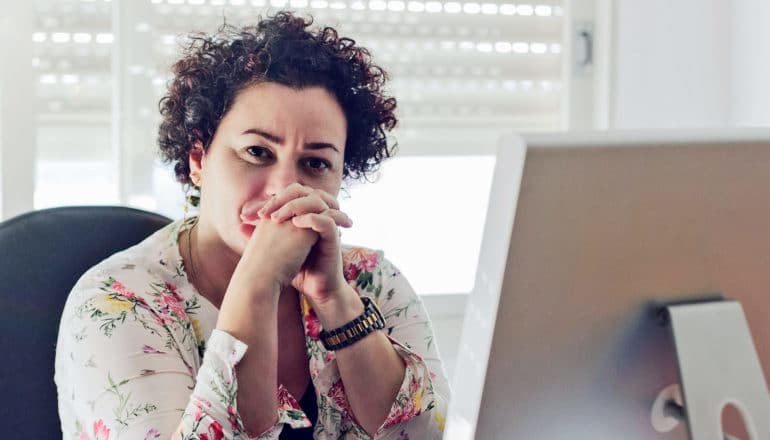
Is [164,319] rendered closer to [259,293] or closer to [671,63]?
[259,293]

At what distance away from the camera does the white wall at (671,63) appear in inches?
95.7

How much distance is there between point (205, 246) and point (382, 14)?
1.12 meters

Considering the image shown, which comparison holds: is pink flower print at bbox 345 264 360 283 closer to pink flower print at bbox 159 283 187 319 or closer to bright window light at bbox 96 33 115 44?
pink flower print at bbox 159 283 187 319

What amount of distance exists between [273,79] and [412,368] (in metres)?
0.46

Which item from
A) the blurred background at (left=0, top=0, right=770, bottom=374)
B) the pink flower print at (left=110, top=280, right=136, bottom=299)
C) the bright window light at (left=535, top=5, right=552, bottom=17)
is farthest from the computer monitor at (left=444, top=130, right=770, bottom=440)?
the bright window light at (left=535, top=5, right=552, bottom=17)

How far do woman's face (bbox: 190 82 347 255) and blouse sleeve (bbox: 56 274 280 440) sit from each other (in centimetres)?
17

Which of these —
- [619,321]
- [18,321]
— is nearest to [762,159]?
[619,321]

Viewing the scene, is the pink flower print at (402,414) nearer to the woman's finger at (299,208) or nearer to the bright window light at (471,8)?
the woman's finger at (299,208)

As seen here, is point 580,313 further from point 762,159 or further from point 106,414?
point 106,414

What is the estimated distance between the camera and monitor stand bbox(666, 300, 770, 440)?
0.76m

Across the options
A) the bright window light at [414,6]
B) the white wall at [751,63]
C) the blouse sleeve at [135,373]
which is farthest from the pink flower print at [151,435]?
the white wall at [751,63]

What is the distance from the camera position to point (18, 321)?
1.31 metres

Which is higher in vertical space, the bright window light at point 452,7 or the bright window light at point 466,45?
the bright window light at point 452,7

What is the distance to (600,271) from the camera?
0.73 metres
